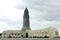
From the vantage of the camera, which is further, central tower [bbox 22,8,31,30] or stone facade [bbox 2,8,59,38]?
central tower [bbox 22,8,31,30]

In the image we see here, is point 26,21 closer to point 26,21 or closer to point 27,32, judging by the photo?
point 26,21

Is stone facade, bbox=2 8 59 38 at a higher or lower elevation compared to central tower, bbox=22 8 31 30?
lower

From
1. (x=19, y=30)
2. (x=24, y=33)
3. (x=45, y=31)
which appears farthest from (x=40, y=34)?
(x=19, y=30)

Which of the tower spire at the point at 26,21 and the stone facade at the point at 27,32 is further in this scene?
the tower spire at the point at 26,21

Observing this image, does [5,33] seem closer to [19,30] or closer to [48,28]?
[19,30]

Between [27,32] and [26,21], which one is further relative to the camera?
[26,21]

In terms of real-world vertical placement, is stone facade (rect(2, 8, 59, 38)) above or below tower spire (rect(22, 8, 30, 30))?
below

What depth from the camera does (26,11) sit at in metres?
150

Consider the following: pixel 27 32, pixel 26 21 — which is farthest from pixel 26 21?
pixel 27 32

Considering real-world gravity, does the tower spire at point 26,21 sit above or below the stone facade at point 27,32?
above

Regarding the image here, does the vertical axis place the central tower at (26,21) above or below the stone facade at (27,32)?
above

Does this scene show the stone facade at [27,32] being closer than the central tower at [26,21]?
Yes

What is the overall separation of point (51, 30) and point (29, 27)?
97.9 ft

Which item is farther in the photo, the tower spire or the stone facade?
the tower spire
